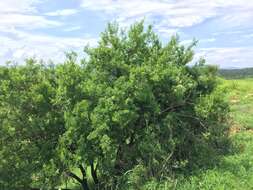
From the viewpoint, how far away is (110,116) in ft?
35.4

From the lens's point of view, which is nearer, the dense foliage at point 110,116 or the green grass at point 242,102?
the dense foliage at point 110,116

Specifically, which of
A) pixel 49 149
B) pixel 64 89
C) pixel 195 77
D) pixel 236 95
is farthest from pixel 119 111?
pixel 236 95

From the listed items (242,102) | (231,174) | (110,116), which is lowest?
(242,102)

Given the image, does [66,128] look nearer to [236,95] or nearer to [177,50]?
[177,50]

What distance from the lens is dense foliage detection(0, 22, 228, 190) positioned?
35.7 ft

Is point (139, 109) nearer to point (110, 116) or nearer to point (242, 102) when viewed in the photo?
point (110, 116)

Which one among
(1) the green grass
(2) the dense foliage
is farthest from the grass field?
(1) the green grass

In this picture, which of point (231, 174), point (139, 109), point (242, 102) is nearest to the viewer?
point (231, 174)

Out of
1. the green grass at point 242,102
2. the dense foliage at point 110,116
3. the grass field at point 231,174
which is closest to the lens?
the grass field at point 231,174

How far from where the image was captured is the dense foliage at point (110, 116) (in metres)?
10.9

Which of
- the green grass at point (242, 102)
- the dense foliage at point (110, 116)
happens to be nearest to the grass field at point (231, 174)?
the dense foliage at point (110, 116)

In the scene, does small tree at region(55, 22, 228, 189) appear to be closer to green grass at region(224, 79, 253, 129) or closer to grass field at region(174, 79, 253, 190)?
grass field at region(174, 79, 253, 190)

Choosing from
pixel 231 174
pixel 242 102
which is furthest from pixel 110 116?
pixel 242 102

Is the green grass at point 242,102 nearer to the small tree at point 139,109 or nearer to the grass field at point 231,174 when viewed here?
the grass field at point 231,174
